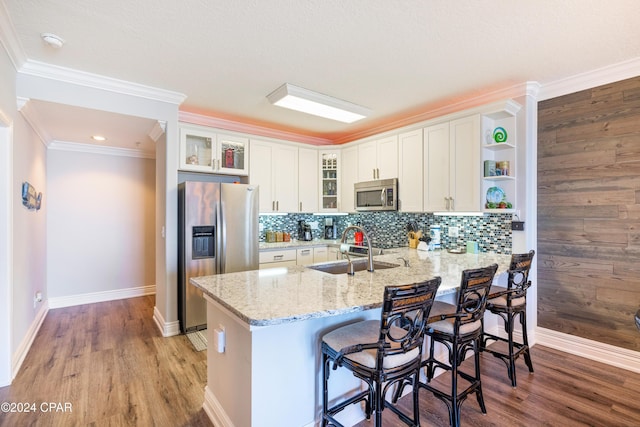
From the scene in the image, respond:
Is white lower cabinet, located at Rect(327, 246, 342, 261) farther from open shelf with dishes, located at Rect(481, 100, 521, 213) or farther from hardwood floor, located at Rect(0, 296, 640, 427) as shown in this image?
hardwood floor, located at Rect(0, 296, 640, 427)

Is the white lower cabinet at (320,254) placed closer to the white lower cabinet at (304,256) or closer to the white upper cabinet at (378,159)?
the white lower cabinet at (304,256)

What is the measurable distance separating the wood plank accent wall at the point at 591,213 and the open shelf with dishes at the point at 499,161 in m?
0.27

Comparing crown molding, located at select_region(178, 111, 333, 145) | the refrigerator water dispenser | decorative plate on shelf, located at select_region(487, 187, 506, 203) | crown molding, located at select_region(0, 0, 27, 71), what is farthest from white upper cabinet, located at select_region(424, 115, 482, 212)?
crown molding, located at select_region(0, 0, 27, 71)

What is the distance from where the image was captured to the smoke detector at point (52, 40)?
223 centimetres

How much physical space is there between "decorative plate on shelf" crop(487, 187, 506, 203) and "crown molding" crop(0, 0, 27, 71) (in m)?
4.02

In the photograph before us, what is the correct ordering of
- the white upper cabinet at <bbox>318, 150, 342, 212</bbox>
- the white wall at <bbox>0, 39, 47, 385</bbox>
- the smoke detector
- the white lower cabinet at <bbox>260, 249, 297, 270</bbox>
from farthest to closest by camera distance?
the white upper cabinet at <bbox>318, 150, 342, 212</bbox> → the white lower cabinet at <bbox>260, 249, 297, 270</bbox> → the white wall at <bbox>0, 39, 47, 385</bbox> → the smoke detector

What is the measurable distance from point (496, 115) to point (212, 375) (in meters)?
3.41

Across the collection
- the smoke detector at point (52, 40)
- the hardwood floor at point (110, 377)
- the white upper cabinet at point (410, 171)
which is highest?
the smoke detector at point (52, 40)

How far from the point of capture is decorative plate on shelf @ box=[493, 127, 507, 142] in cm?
317

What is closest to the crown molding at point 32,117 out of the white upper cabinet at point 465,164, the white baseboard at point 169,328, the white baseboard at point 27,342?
the white baseboard at point 27,342

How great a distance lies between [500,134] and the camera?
3184mm

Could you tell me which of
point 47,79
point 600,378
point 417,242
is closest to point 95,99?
point 47,79

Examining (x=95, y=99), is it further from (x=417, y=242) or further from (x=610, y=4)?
(x=610, y=4)

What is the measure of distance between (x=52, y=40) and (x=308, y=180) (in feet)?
10.4
